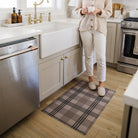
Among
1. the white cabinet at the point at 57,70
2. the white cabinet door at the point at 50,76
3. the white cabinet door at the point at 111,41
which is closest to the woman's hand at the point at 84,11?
the white cabinet at the point at 57,70

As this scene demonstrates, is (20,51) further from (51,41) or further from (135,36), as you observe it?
(135,36)

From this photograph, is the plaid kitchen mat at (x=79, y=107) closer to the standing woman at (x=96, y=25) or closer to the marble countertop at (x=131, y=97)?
the standing woman at (x=96, y=25)

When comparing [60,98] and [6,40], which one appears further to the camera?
[60,98]

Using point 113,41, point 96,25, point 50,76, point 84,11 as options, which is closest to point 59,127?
point 50,76

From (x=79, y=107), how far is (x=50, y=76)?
0.53m

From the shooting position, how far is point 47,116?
2.02 metres

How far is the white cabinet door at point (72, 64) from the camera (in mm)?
2447

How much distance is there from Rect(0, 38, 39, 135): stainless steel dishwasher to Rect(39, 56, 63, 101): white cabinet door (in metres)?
0.21

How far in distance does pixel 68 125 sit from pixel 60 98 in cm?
56

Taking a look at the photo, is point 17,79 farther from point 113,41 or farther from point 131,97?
point 113,41

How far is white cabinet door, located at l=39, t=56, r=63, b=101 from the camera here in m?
2.05

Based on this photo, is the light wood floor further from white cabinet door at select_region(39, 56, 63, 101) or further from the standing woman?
the standing woman

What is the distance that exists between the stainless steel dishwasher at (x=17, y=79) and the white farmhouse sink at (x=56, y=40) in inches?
6.8

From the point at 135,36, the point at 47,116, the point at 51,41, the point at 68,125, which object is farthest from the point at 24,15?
the point at 135,36
